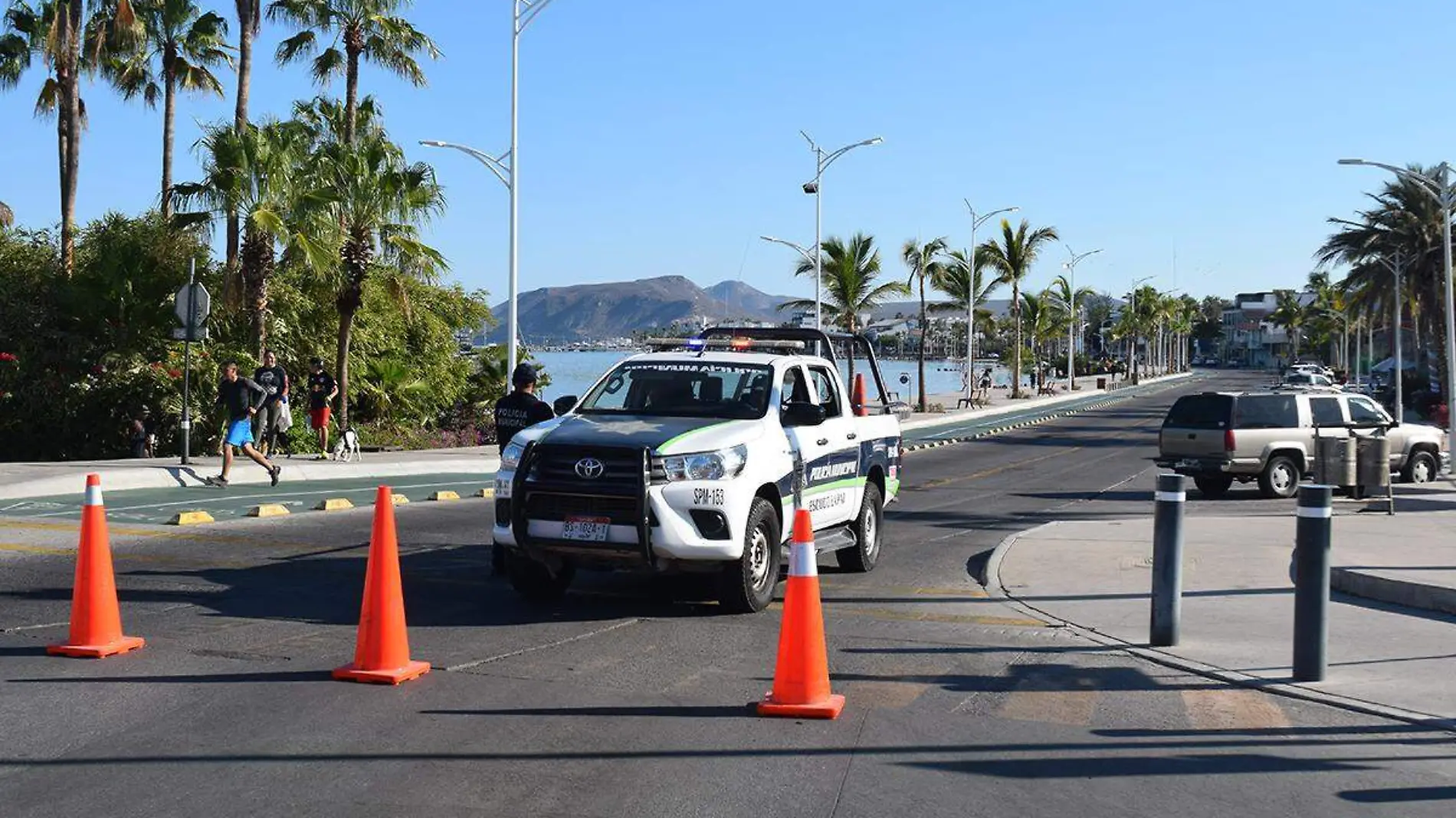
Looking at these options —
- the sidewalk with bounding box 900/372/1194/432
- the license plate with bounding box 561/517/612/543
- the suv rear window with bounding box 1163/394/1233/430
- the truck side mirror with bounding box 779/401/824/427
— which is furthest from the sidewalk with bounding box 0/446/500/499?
the sidewalk with bounding box 900/372/1194/432

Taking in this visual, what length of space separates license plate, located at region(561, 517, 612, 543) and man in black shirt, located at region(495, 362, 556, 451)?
253 cm

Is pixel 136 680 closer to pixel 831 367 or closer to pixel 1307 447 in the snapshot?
pixel 831 367

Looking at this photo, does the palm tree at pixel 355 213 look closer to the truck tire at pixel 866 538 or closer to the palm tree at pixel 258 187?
the palm tree at pixel 258 187

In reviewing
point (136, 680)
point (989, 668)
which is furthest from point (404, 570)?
point (989, 668)

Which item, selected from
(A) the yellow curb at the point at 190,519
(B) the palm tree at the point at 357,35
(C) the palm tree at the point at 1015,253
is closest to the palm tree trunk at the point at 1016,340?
(C) the palm tree at the point at 1015,253

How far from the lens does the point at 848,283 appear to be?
6047 cm

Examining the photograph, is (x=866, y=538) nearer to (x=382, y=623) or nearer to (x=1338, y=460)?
(x=382, y=623)

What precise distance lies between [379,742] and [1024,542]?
10.2 metres

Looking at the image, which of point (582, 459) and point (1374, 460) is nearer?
point (582, 459)

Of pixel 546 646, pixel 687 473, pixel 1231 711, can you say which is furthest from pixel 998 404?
pixel 1231 711

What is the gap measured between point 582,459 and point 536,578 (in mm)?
1417

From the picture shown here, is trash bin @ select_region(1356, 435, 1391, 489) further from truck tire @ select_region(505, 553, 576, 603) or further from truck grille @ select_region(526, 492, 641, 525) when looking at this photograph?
truck grille @ select_region(526, 492, 641, 525)

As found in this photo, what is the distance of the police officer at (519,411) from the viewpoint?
41.9ft

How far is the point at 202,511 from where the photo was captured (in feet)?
56.8
